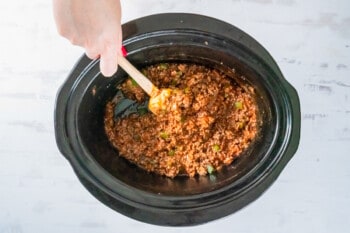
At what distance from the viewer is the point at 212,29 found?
121 centimetres

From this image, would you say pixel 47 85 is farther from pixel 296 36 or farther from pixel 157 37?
pixel 296 36

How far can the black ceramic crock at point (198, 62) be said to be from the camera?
1220 mm

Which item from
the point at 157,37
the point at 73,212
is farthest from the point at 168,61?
the point at 73,212

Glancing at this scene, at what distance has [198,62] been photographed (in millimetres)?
1333

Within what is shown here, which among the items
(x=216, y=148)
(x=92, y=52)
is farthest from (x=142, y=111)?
(x=92, y=52)

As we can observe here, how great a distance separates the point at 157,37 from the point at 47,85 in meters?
0.36

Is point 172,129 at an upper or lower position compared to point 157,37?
lower

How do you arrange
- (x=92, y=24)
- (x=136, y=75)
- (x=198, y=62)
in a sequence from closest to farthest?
(x=92, y=24) < (x=136, y=75) < (x=198, y=62)

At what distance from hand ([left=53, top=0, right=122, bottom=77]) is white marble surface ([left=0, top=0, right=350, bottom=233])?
0.34 meters

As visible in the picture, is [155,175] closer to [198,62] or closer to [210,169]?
[210,169]

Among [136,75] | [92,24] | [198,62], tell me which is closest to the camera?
[92,24]

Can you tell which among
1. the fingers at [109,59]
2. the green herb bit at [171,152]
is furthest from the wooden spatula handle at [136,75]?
the green herb bit at [171,152]

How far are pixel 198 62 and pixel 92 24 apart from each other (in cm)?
39

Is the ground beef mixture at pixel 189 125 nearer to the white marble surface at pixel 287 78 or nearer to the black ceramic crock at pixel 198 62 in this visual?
the black ceramic crock at pixel 198 62
